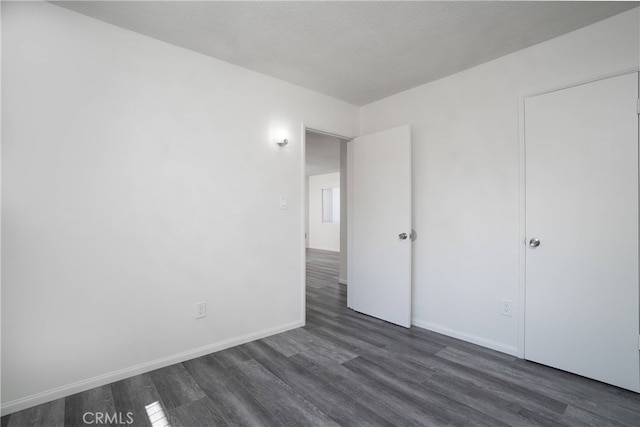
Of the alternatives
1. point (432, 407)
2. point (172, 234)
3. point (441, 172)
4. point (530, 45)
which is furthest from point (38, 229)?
point (530, 45)

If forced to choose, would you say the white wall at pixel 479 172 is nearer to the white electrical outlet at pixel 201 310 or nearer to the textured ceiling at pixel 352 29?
the textured ceiling at pixel 352 29

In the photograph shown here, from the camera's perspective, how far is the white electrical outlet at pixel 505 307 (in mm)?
2545

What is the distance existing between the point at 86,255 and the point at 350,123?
2.91m

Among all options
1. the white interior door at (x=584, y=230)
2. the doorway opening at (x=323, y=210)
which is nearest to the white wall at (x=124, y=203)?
the white interior door at (x=584, y=230)

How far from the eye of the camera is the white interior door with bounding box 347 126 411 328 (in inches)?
124

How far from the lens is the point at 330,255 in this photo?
8.45m

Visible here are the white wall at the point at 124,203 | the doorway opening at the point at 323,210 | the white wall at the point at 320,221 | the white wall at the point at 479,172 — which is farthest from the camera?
the white wall at the point at 320,221

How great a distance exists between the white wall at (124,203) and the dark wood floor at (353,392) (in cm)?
24

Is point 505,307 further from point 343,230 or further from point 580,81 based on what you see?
point 343,230

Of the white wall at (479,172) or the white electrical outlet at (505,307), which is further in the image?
the white electrical outlet at (505,307)

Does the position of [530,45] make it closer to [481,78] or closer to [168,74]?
[481,78]

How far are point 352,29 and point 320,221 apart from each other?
312 inches

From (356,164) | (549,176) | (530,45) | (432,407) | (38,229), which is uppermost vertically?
(530,45)

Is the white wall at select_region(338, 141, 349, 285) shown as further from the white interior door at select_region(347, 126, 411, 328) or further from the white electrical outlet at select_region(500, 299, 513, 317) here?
the white electrical outlet at select_region(500, 299, 513, 317)
